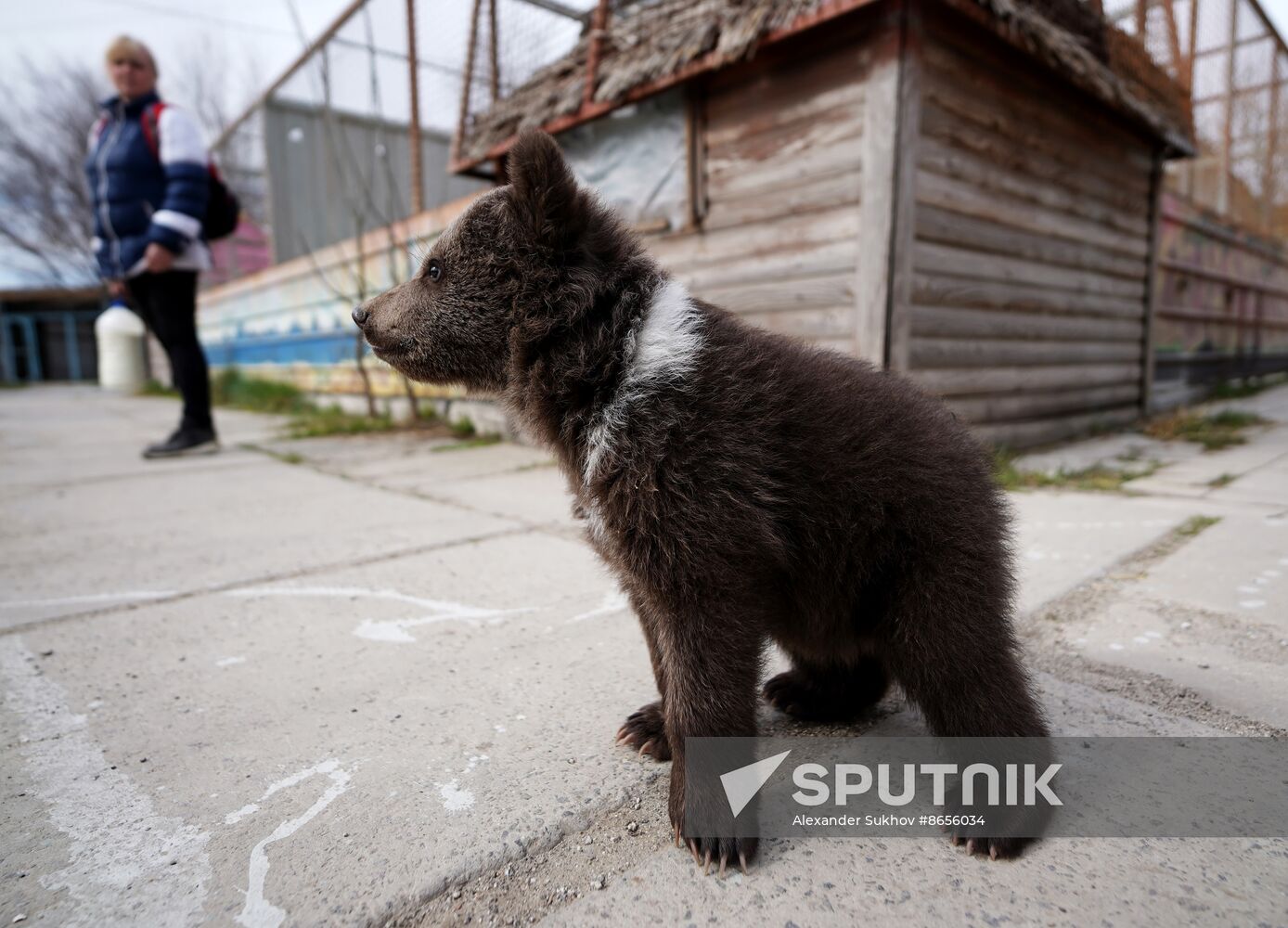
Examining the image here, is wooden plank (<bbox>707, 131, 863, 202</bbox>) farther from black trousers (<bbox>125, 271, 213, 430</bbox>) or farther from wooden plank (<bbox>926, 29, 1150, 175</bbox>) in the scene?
black trousers (<bbox>125, 271, 213, 430</bbox>)

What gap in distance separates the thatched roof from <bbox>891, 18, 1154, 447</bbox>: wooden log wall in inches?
12.4

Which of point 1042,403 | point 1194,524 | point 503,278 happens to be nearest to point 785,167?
point 1042,403

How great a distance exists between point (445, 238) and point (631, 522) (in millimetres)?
990

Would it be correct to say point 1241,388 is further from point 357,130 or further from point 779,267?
point 357,130

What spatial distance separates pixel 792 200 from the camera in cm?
491

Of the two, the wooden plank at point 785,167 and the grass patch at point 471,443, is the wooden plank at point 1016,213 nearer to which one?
the wooden plank at point 785,167

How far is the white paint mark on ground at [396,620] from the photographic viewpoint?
2.37m

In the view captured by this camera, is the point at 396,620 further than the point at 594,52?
No

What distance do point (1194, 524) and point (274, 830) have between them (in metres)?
3.78

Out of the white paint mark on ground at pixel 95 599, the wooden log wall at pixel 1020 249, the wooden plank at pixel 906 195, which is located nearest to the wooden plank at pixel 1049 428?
the wooden log wall at pixel 1020 249

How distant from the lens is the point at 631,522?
4.79 feet

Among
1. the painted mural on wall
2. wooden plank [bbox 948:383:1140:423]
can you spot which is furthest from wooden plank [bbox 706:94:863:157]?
the painted mural on wall

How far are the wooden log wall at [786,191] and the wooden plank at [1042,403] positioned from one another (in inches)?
47.8

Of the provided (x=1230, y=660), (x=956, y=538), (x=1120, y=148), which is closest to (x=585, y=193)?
(x=956, y=538)
